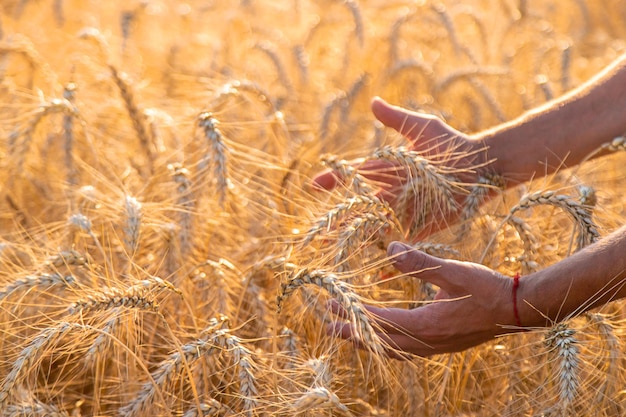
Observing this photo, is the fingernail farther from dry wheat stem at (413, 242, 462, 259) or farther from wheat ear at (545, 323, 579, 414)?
wheat ear at (545, 323, 579, 414)

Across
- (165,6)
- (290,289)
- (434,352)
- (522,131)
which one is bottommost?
(165,6)

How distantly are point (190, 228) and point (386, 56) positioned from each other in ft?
6.49

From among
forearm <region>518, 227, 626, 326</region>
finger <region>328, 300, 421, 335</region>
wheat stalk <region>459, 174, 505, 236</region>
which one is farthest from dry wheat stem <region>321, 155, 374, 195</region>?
forearm <region>518, 227, 626, 326</region>

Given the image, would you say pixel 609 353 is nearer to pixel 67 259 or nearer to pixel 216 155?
pixel 216 155

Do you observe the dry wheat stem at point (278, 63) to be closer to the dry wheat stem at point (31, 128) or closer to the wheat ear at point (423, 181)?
the dry wheat stem at point (31, 128)

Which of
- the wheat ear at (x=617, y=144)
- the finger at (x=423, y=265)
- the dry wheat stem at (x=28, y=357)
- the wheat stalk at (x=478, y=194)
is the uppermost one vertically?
the wheat ear at (x=617, y=144)

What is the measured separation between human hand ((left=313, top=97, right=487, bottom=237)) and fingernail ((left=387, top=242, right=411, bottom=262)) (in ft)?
1.42

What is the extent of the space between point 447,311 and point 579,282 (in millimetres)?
269

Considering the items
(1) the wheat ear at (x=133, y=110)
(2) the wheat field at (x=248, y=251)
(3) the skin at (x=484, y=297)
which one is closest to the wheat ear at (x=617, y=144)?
(2) the wheat field at (x=248, y=251)

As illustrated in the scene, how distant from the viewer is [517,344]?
177 centimetres

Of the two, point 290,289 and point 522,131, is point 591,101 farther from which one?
point 290,289

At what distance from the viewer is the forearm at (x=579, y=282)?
4.82 ft

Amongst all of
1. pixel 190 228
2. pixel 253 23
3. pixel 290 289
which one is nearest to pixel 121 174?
pixel 190 228

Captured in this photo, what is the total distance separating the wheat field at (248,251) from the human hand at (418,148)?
0.06 m
